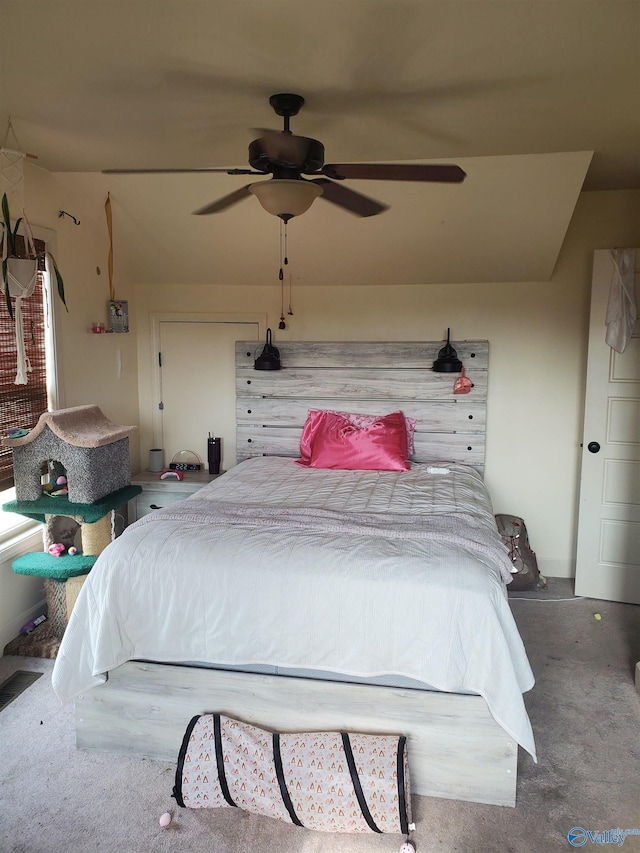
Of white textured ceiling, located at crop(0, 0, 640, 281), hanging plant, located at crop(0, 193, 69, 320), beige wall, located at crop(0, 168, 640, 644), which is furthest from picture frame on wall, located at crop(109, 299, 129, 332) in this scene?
hanging plant, located at crop(0, 193, 69, 320)

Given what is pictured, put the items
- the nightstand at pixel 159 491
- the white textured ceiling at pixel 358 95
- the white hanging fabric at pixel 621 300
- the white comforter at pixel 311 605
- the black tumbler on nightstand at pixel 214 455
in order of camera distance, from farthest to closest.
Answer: the black tumbler on nightstand at pixel 214 455 < the nightstand at pixel 159 491 < the white hanging fabric at pixel 621 300 < the white comforter at pixel 311 605 < the white textured ceiling at pixel 358 95

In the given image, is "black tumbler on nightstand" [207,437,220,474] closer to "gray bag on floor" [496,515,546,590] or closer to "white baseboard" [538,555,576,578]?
"gray bag on floor" [496,515,546,590]

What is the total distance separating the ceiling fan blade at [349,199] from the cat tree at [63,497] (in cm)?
167

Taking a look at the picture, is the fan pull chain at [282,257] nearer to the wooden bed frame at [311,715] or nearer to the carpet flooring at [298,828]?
the wooden bed frame at [311,715]

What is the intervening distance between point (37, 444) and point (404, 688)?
204cm

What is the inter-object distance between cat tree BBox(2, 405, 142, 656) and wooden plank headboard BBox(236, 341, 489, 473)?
1.26 meters

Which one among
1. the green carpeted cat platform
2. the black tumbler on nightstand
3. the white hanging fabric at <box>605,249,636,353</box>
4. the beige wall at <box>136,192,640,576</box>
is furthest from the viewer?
the black tumbler on nightstand

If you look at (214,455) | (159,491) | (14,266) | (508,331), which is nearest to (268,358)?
(214,455)

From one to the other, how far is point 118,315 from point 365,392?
164 centimetres

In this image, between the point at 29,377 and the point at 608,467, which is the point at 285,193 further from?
the point at 608,467

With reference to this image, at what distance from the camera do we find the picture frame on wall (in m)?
3.99

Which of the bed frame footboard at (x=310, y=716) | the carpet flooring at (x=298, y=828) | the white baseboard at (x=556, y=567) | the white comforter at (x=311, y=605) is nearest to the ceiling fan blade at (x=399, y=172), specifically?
the white comforter at (x=311, y=605)

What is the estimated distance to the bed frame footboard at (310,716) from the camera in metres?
2.15

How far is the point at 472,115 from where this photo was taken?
2.48 metres
